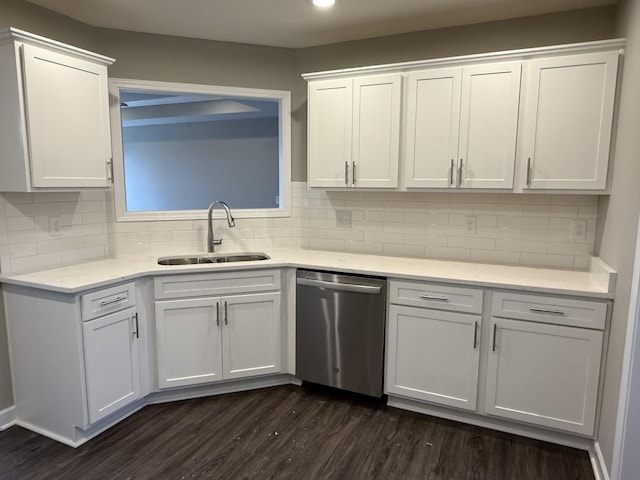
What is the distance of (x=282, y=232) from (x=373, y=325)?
48.7 inches

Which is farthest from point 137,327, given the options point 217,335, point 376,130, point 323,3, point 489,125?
point 489,125

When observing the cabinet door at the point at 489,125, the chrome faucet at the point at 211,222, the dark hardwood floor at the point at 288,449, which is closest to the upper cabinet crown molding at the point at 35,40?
the chrome faucet at the point at 211,222

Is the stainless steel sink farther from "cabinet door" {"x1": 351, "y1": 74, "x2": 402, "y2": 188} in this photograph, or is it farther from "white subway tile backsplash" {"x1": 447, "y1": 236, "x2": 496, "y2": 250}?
"white subway tile backsplash" {"x1": 447, "y1": 236, "x2": 496, "y2": 250}

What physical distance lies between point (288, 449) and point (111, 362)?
1.13 metres

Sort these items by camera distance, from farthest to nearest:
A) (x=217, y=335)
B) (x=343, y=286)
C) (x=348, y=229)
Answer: (x=348, y=229)
(x=217, y=335)
(x=343, y=286)

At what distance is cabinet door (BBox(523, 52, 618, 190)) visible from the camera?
2.27 metres

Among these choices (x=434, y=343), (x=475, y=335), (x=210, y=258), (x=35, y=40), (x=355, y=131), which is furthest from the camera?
(x=210, y=258)

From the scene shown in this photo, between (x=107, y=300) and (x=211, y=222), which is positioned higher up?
(x=211, y=222)

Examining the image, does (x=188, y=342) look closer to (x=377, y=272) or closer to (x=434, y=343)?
(x=377, y=272)

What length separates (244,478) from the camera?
2.05 meters

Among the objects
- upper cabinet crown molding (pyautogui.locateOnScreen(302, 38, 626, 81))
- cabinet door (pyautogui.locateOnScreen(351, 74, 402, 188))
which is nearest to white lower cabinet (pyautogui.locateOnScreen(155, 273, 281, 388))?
cabinet door (pyautogui.locateOnScreen(351, 74, 402, 188))

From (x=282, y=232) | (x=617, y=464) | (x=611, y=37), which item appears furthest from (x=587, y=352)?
(x=282, y=232)

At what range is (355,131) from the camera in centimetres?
290

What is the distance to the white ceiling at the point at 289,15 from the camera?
2.49 meters
